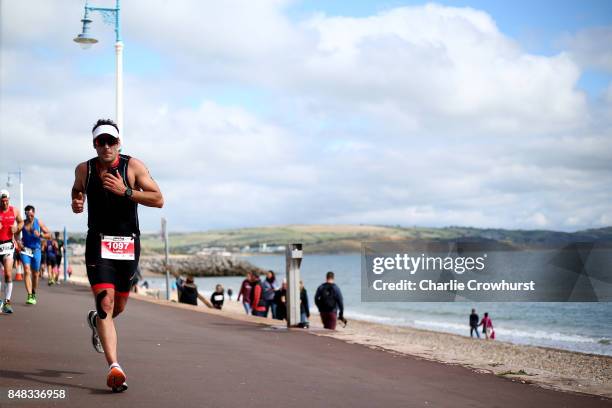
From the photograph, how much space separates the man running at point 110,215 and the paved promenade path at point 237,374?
2.12 feet

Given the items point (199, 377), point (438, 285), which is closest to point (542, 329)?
point (199, 377)

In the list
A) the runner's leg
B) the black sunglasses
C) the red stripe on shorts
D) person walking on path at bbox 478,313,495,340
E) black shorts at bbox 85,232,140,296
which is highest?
the black sunglasses

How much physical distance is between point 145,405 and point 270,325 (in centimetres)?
963

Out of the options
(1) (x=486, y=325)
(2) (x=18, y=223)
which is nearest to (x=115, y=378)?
(2) (x=18, y=223)

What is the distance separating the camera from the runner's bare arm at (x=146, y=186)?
6.95 meters

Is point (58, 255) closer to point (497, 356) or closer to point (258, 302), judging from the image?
point (258, 302)

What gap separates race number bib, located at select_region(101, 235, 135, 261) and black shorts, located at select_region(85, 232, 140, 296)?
35 millimetres

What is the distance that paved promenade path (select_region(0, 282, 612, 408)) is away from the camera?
22.9 feet

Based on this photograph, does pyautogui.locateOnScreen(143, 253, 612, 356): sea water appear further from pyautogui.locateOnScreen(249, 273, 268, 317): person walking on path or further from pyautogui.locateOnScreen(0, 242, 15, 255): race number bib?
pyautogui.locateOnScreen(0, 242, 15, 255): race number bib

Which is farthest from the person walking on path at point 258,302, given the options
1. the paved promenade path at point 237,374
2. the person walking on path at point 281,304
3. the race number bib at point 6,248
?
the race number bib at point 6,248

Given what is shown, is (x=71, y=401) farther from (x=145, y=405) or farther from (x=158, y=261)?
(x=158, y=261)

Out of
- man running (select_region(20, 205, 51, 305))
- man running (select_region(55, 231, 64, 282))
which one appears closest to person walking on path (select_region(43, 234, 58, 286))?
man running (select_region(55, 231, 64, 282))

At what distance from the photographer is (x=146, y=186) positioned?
277 inches

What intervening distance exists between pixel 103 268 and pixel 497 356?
20.6 meters
